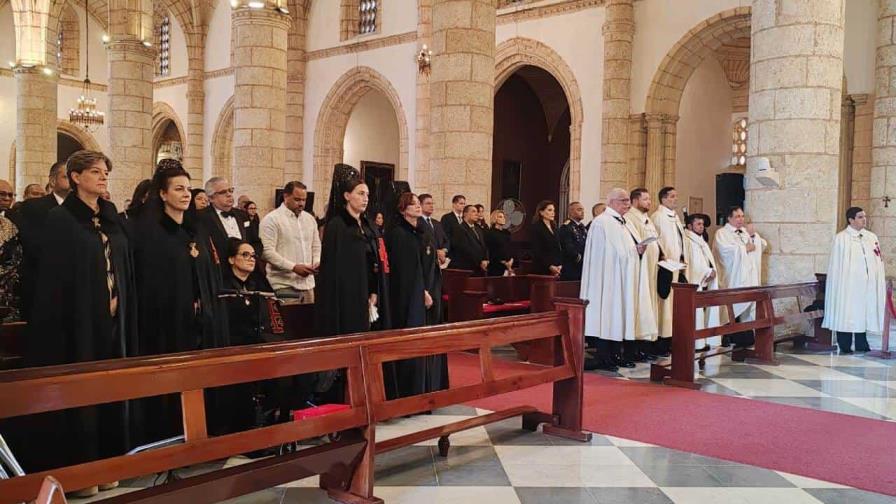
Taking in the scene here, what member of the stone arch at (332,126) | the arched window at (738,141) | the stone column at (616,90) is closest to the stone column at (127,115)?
the stone arch at (332,126)

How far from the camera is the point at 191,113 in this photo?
72.0 ft

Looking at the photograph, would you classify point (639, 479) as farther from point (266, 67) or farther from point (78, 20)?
point (78, 20)

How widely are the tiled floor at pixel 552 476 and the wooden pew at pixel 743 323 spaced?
1.50 meters

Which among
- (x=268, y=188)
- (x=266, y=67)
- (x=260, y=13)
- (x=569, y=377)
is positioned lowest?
(x=569, y=377)

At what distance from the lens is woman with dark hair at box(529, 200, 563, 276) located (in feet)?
27.7

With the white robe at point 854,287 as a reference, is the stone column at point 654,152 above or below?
above

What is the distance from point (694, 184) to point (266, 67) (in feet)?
28.6

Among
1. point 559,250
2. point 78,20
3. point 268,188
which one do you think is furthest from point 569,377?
point 78,20

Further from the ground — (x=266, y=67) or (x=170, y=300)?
(x=266, y=67)

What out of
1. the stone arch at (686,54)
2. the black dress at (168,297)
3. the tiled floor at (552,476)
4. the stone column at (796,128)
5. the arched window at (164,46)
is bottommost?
the tiled floor at (552,476)

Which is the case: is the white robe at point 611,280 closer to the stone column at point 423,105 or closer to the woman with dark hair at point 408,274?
the woman with dark hair at point 408,274

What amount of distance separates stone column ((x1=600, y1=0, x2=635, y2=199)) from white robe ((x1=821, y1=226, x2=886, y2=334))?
18.4 ft

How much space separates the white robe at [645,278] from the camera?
709 cm

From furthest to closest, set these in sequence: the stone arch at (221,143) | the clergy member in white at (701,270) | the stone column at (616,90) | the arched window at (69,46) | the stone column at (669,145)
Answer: the arched window at (69,46)
the stone arch at (221,143)
the stone column at (669,145)
the stone column at (616,90)
the clergy member in white at (701,270)
